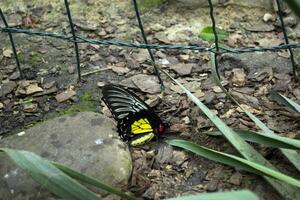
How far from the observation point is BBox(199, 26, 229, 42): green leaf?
104 inches

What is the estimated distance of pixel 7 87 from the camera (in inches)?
96.3

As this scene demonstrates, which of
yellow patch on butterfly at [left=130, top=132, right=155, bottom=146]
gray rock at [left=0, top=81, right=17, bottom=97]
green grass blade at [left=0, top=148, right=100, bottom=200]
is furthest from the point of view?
gray rock at [left=0, top=81, right=17, bottom=97]

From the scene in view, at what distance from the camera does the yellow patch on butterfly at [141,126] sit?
2.12 m

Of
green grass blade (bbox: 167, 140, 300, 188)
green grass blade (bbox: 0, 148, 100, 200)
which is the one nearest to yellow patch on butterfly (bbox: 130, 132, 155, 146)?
green grass blade (bbox: 167, 140, 300, 188)

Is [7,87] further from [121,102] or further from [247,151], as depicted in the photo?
[247,151]

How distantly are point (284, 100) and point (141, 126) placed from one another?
54 centimetres

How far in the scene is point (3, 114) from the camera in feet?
7.59

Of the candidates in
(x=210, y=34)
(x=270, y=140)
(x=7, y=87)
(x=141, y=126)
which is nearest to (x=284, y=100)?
(x=270, y=140)

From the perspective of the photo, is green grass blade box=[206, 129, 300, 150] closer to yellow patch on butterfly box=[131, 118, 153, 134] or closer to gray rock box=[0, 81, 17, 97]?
yellow patch on butterfly box=[131, 118, 153, 134]

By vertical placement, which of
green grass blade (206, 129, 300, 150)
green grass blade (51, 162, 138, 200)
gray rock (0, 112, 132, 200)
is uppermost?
green grass blade (51, 162, 138, 200)

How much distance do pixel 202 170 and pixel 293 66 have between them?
666 mm

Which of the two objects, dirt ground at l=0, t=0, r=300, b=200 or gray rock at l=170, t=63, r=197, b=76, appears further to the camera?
gray rock at l=170, t=63, r=197, b=76

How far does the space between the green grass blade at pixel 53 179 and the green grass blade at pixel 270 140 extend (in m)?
0.63

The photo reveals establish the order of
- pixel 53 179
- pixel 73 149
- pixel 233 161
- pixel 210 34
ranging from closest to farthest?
pixel 53 179, pixel 233 161, pixel 73 149, pixel 210 34
